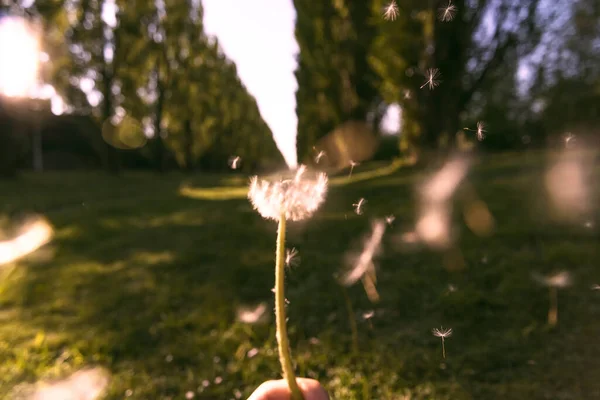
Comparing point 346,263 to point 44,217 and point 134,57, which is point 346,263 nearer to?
point 44,217

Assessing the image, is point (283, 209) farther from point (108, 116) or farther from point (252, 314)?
point (108, 116)

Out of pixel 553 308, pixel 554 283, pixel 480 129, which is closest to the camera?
pixel 480 129

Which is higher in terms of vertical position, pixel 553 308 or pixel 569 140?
pixel 569 140

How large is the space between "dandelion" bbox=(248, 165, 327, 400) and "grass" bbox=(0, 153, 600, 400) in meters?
2.17

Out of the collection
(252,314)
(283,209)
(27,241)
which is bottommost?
(27,241)

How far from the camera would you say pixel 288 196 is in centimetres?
107

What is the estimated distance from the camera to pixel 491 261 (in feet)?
17.1

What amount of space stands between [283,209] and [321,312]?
3756mm

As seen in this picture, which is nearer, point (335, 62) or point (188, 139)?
point (335, 62)

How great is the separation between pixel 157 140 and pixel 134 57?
208 inches

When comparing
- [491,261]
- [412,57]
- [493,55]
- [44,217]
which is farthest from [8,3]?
[491,261]

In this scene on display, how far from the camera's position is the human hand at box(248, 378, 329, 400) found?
43.4 inches

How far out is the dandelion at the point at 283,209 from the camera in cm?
105

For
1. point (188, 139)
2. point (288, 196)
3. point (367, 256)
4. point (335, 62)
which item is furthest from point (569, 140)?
point (188, 139)
